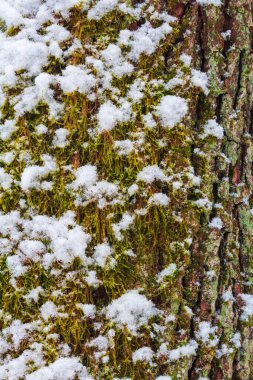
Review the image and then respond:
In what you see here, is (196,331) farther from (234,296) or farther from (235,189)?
(235,189)

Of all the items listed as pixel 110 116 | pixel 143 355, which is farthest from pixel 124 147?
pixel 143 355

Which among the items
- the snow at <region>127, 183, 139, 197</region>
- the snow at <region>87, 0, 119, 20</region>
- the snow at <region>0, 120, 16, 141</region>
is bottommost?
the snow at <region>127, 183, 139, 197</region>

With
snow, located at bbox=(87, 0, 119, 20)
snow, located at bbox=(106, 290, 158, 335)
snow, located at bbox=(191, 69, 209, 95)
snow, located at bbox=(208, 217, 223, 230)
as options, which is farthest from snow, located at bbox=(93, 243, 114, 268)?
snow, located at bbox=(87, 0, 119, 20)

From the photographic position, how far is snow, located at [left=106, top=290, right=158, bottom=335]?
128cm

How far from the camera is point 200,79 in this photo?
4.63ft

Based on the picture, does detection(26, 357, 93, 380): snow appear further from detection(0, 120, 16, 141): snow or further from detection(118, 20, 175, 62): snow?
detection(118, 20, 175, 62): snow

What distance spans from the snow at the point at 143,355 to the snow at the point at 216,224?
45 cm

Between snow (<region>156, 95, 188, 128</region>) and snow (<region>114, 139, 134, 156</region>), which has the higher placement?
snow (<region>156, 95, 188, 128</region>)

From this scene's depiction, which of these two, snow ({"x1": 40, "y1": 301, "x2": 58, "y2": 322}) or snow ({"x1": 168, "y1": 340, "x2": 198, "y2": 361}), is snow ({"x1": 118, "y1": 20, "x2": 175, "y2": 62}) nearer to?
snow ({"x1": 40, "y1": 301, "x2": 58, "y2": 322})

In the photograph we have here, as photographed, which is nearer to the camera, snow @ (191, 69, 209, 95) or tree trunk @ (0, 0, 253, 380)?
tree trunk @ (0, 0, 253, 380)

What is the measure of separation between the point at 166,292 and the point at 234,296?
0.26 metres

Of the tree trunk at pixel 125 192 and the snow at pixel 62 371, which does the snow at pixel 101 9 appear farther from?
the snow at pixel 62 371

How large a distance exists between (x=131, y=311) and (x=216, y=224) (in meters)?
0.41

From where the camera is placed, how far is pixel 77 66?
4.56 ft
